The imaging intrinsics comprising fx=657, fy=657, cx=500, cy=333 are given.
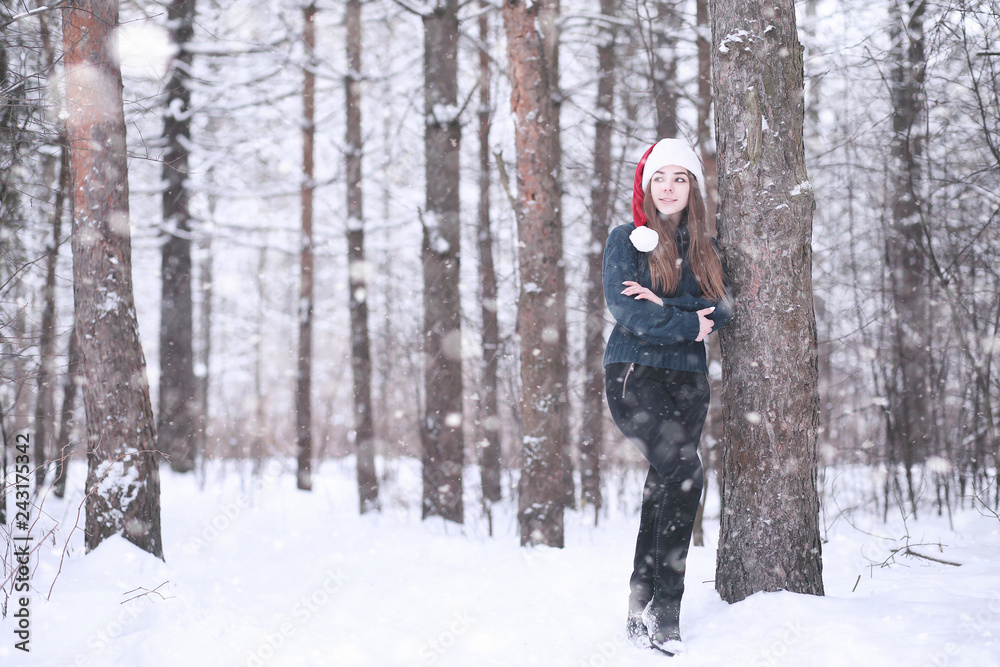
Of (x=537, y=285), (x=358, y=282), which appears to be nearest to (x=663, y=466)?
(x=537, y=285)

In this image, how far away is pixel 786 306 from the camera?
119 inches

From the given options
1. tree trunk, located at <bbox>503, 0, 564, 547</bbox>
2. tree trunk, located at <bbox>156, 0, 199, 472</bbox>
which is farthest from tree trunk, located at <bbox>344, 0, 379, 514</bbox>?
tree trunk, located at <bbox>503, 0, 564, 547</bbox>

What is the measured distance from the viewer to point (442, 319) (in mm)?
7574

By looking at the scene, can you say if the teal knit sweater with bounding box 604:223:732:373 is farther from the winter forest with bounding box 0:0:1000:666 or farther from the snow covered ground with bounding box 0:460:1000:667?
the snow covered ground with bounding box 0:460:1000:667

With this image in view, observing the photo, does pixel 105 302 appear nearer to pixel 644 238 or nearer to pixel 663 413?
pixel 644 238

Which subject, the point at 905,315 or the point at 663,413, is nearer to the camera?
the point at 663,413

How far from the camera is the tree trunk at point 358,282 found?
872 cm

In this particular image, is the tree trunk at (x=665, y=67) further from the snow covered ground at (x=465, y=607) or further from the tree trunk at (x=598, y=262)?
the snow covered ground at (x=465, y=607)

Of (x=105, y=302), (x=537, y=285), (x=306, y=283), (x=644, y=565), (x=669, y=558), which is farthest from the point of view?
(x=306, y=283)

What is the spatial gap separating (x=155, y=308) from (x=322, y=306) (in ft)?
14.1

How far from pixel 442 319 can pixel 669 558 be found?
199 inches

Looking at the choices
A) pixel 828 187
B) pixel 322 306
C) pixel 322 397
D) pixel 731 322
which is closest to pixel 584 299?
pixel 828 187

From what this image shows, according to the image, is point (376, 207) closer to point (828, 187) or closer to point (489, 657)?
point (828, 187)

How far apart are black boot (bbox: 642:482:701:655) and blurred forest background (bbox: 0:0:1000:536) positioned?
2.18 meters
